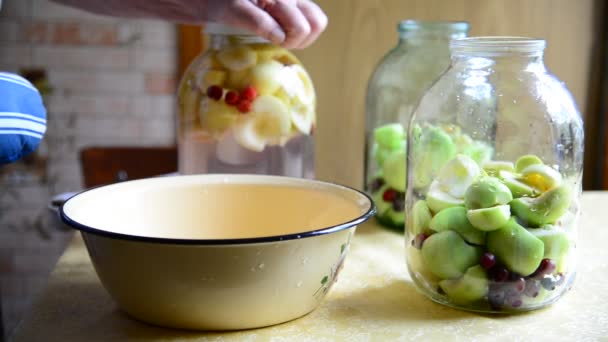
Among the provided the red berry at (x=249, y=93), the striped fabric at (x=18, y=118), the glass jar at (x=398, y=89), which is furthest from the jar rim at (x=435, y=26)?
the striped fabric at (x=18, y=118)

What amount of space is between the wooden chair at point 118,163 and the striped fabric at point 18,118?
2.70 feet

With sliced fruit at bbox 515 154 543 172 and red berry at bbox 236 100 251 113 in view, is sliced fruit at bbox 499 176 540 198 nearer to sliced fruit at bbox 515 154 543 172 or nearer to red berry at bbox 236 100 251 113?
sliced fruit at bbox 515 154 543 172

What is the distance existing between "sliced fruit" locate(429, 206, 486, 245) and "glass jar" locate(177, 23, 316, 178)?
0.27m

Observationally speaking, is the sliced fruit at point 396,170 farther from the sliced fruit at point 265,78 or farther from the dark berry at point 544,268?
the dark berry at point 544,268

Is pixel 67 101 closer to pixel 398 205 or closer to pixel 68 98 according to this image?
pixel 68 98

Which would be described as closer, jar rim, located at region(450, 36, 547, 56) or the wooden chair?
jar rim, located at region(450, 36, 547, 56)

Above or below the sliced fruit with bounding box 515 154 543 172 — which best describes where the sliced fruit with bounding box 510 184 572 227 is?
below

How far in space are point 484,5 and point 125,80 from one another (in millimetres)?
1189

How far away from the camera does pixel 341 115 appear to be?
1.08 metres

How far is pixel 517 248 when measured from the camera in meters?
0.49

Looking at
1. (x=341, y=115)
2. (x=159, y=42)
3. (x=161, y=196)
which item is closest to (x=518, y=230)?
(x=161, y=196)

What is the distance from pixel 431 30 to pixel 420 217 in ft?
1.14

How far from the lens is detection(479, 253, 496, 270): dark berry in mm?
499

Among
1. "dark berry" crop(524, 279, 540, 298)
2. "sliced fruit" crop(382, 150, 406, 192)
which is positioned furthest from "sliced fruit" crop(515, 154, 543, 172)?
"sliced fruit" crop(382, 150, 406, 192)
